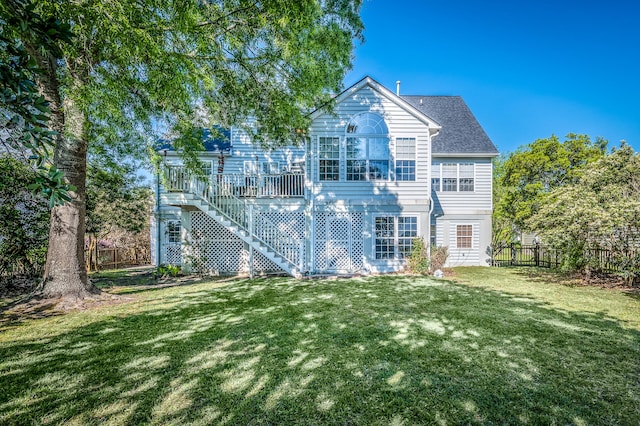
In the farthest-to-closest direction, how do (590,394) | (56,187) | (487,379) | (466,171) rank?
(466,171), (487,379), (590,394), (56,187)

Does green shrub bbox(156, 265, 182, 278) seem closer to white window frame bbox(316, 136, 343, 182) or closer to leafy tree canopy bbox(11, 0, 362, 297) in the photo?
leafy tree canopy bbox(11, 0, 362, 297)

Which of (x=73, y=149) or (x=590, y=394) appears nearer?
(x=590, y=394)

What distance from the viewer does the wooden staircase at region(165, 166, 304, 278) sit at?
10.7 meters

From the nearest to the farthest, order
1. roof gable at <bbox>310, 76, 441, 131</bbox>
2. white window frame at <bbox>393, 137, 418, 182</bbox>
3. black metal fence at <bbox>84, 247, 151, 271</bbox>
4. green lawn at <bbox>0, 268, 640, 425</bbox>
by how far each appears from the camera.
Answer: green lawn at <bbox>0, 268, 640, 425</bbox>, roof gable at <bbox>310, 76, 441, 131</bbox>, white window frame at <bbox>393, 137, 418, 182</bbox>, black metal fence at <bbox>84, 247, 151, 271</bbox>

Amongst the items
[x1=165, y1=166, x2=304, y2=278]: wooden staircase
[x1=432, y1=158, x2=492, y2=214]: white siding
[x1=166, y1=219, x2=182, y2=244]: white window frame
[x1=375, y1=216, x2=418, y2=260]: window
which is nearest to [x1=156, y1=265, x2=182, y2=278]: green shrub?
[x1=166, y1=219, x2=182, y2=244]: white window frame

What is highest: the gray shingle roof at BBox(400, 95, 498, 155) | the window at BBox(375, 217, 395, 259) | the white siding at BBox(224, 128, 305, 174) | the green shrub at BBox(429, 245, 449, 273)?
the gray shingle roof at BBox(400, 95, 498, 155)

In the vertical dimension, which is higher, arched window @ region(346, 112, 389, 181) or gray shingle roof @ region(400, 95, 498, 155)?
gray shingle roof @ region(400, 95, 498, 155)

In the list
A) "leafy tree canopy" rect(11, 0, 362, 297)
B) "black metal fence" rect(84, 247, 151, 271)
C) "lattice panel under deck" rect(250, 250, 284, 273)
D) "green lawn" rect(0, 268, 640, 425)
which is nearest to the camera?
"green lawn" rect(0, 268, 640, 425)

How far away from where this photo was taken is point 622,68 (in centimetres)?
2416

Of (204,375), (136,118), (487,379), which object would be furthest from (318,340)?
(136,118)

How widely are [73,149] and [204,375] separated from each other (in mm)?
6666

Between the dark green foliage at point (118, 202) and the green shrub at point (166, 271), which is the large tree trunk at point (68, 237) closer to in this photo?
the green shrub at point (166, 271)

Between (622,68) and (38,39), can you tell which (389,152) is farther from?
(622,68)

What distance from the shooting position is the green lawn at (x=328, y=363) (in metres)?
2.90
